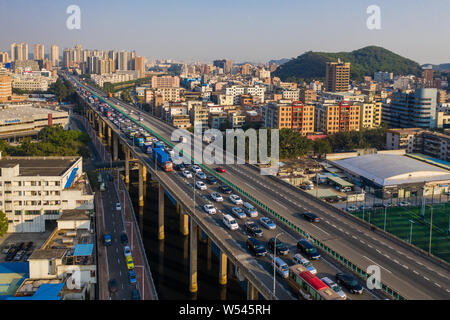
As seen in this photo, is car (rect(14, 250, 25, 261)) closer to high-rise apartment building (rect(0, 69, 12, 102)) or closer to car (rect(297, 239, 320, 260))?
car (rect(297, 239, 320, 260))

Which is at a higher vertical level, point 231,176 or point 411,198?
point 231,176

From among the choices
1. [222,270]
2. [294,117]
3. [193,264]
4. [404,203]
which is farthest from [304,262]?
[294,117]

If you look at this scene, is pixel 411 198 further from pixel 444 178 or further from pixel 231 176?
pixel 231 176

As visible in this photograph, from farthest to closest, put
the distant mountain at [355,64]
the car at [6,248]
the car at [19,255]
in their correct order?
1. the distant mountain at [355,64]
2. the car at [6,248]
3. the car at [19,255]

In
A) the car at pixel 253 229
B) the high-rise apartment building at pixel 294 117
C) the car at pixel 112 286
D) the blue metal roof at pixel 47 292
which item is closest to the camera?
the blue metal roof at pixel 47 292

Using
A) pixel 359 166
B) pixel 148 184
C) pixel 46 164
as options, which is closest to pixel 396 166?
pixel 359 166

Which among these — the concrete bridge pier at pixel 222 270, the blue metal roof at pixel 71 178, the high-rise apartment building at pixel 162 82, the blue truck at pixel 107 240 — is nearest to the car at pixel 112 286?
the blue truck at pixel 107 240

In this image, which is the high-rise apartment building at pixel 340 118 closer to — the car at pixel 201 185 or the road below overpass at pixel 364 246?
the road below overpass at pixel 364 246
